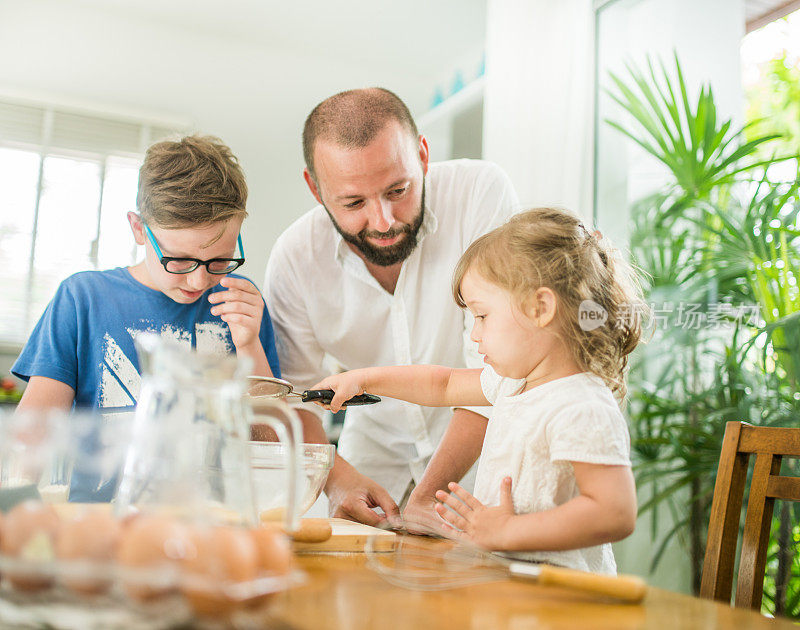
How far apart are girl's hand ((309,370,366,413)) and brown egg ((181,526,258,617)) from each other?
65 centimetres

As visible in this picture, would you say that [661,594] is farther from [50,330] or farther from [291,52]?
[291,52]

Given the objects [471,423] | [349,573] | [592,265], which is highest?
[592,265]

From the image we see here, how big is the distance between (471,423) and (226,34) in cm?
349

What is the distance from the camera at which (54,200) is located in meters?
3.82

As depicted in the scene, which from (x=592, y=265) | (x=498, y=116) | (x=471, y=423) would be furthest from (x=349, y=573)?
(x=498, y=116)

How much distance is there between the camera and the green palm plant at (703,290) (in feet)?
6.81

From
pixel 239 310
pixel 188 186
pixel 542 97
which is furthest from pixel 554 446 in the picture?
pixel 542 97

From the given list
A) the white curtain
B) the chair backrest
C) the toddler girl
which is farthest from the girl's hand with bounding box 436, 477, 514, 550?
the white curtain

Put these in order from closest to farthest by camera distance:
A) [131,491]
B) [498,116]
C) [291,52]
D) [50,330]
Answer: [131,491] < [50,330] < [498,116] < [291,52]

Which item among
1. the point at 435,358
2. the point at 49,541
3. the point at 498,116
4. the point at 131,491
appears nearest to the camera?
the point at 49,541

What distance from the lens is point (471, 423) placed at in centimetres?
134

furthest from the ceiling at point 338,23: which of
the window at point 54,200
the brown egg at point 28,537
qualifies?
the brown egg at point 28,537

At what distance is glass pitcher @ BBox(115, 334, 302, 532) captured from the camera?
517 millimetres

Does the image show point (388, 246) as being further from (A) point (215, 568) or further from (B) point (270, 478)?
(A) point (215, 568)
